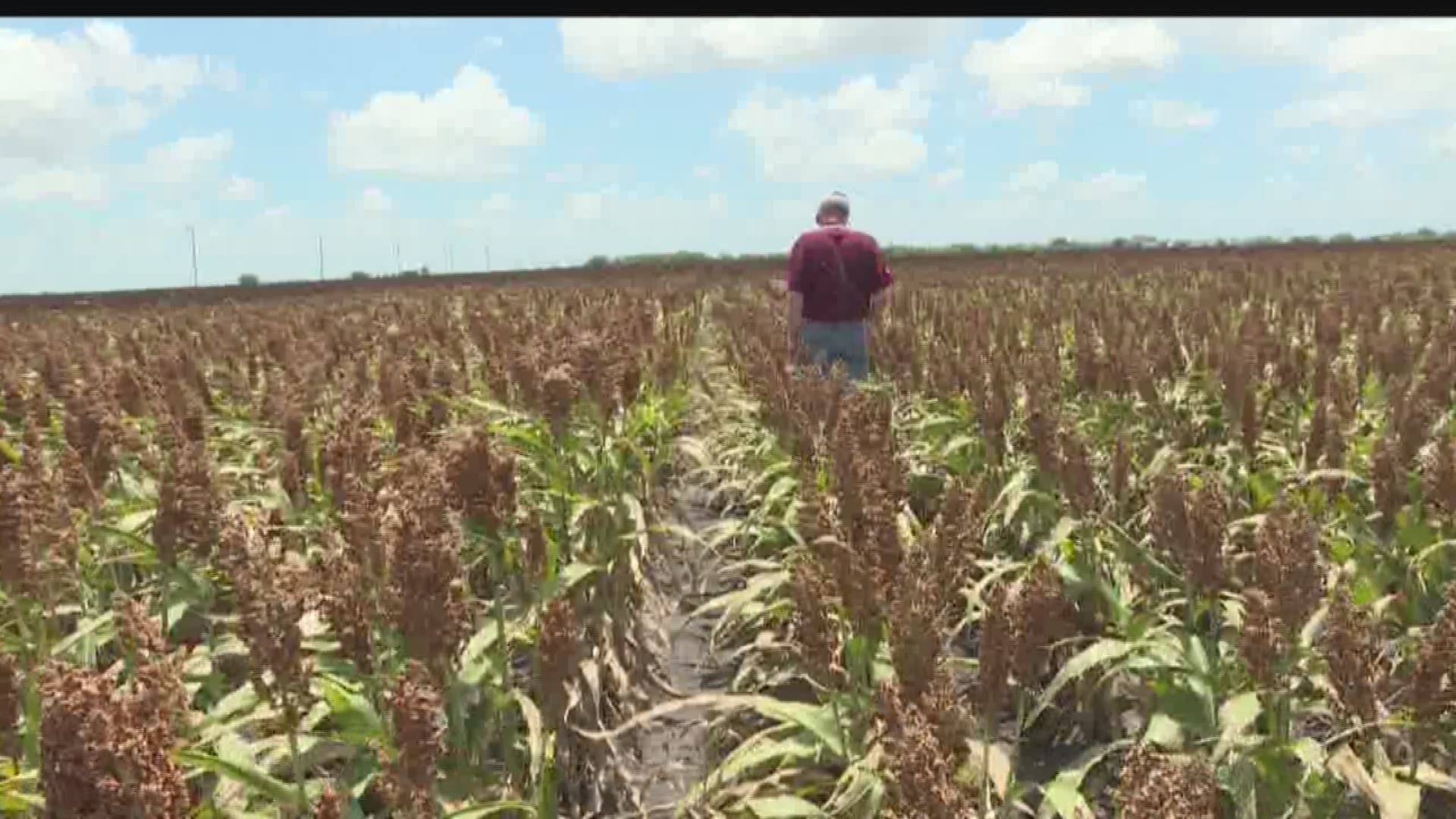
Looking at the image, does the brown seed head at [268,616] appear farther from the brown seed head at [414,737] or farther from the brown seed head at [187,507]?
the brown seed head at [187,507]

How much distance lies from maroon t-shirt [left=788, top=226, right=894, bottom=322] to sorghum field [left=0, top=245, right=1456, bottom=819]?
89 cm

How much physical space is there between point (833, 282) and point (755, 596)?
11.4 feet

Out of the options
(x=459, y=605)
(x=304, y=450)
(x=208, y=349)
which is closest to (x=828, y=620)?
(x=459, y=605)

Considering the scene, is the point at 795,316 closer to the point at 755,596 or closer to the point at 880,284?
the point at 880,284

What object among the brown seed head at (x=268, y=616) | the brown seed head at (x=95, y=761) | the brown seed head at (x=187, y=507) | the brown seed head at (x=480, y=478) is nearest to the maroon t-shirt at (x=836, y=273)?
the brown seed head at (x=480, y=478)

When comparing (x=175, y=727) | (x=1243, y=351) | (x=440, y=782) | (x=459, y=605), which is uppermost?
(x=1243, y=351)

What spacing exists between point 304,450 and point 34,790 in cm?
189

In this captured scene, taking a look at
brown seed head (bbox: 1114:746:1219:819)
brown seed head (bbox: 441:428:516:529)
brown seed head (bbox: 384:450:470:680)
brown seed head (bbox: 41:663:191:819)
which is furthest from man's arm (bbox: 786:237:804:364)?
brown seed head (bbox: 41:663:191:819)

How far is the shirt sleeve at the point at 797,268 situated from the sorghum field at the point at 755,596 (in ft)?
3.16

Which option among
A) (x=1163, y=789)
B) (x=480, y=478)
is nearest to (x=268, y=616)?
(x=480, y=478)

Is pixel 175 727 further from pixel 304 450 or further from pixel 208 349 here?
pixel 208 349

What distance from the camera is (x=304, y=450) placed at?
4457 mm

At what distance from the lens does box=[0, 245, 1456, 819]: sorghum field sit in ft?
7.16

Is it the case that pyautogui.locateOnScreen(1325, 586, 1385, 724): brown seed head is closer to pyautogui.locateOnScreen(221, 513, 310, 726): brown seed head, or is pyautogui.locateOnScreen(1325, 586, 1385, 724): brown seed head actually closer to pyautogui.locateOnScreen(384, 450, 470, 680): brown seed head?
pyautogui.locateOnScreen(384, 450, 470, 680): brown seed head
